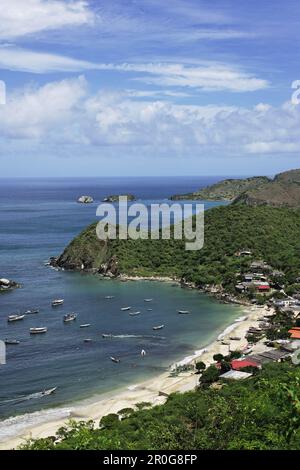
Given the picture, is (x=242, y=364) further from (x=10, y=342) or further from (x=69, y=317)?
(x=69, y=317)

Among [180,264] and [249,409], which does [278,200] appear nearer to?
[180,264]

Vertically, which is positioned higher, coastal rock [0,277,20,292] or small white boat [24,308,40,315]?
coastal rock [0,277,20,292]

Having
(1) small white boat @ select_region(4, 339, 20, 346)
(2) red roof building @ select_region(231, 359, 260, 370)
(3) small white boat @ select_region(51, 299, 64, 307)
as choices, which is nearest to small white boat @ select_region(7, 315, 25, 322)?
(3) small white boat @ select_region(51, 299, 64, 307)

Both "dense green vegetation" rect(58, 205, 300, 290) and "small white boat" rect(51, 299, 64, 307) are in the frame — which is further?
"dense green vegetation" rect(58, 205, 300, 290)

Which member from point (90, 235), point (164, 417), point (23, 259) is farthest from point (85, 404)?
point (23, 259)

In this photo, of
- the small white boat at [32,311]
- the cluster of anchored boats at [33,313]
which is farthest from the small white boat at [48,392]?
the small white boat at [32,311]

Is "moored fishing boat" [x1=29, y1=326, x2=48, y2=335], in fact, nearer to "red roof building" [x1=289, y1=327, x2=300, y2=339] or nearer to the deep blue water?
the deep blue water
